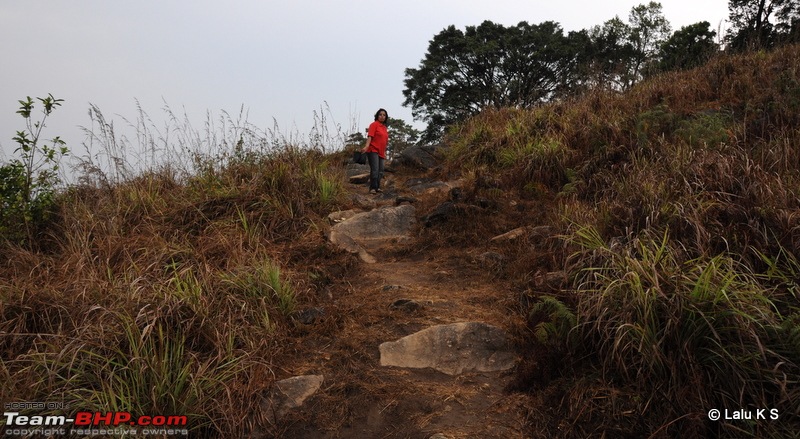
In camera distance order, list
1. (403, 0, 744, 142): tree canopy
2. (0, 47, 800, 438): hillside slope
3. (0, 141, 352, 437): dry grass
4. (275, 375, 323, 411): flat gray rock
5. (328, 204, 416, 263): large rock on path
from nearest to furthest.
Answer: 1. (0, 47, 800, 438): hillside slope
2. (0, 141, 352, 437): dry grass
3. (275, 375, 323, 411): flat gray rock
4. (328, 204, 416, 263): large rock on path
5. (403, 0, 744, 142): tree canopy

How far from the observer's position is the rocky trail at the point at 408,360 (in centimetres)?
284

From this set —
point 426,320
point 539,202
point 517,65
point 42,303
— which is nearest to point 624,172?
point 539,202

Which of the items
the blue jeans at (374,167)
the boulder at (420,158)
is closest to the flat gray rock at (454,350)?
the blue jeans at (374,167)

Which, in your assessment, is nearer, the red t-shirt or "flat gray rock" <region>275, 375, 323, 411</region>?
"flat gray rock" <region>275, 375, 323, 411</region>

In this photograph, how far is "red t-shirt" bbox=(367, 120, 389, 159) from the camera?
8727 mm

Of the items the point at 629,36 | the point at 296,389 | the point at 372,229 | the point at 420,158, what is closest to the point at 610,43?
the point at 629,36

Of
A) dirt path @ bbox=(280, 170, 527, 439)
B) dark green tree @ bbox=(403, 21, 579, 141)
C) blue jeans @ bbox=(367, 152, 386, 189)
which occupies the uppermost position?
dark green tree @ bbox=(403, 21, 579, 141)

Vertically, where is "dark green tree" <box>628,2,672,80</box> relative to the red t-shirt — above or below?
above

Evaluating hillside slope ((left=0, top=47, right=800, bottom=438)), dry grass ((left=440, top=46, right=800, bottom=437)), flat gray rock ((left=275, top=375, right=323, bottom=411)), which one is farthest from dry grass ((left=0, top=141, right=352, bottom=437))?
dry grass ((left=440, top=46, right=800, bottom=437))

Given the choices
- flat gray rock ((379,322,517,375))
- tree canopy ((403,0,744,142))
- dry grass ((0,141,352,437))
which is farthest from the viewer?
tree canopy ((403,0,744,142))

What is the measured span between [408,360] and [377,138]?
5.90 meters

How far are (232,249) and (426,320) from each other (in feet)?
7.11

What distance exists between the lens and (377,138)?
28.8 ft

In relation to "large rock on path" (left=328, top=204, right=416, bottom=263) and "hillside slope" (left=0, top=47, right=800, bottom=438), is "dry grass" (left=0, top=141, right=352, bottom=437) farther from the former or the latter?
"large rock on path" (left=328, top=204, right=416, bottom=263)
